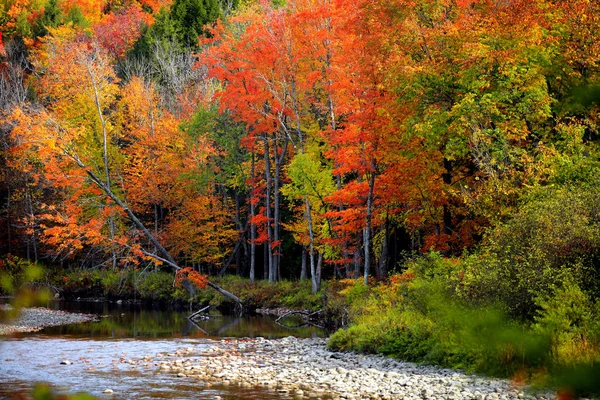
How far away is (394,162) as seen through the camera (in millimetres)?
26031

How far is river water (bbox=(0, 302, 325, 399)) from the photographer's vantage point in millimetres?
14648

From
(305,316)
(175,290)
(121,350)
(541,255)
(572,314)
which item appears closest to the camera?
(572,314)

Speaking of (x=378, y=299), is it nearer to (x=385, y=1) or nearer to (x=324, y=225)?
(x=324, y=225)

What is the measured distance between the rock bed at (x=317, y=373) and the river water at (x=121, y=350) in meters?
0.68

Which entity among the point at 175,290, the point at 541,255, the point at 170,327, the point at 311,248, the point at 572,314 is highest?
the point at 311,248

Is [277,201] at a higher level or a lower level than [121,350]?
higher

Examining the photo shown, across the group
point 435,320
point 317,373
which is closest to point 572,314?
point 435,320

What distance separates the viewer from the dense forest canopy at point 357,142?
61.1 ft

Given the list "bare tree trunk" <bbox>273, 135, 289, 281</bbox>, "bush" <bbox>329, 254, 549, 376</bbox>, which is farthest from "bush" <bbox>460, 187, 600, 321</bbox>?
"bare tree trunk" <bbox>273, 135, 289, 281</bbox>

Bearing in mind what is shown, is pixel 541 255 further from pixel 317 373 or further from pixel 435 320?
pixel 317 373

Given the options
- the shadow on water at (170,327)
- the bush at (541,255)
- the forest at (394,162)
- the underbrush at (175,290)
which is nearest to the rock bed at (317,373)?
the forest at (394,162)

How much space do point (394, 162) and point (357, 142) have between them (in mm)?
1801

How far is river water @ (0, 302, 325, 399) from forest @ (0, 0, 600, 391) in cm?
307

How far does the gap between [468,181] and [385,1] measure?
696 cm
